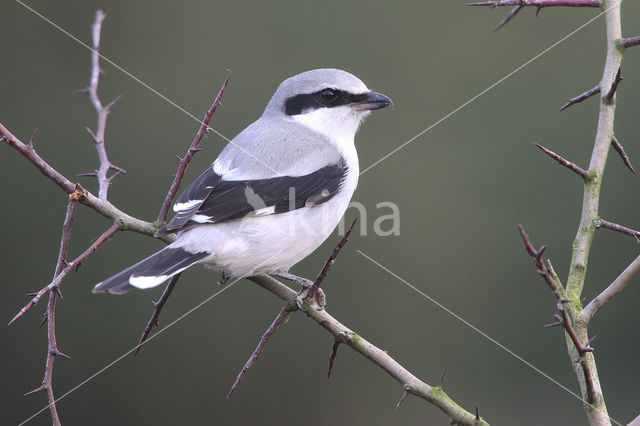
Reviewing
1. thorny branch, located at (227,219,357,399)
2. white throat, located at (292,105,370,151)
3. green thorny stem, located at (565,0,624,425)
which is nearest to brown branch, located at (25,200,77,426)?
thorny branch, located at (227,219,357,399)

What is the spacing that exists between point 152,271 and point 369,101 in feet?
5.71

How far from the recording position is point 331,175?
Answer: 368cm

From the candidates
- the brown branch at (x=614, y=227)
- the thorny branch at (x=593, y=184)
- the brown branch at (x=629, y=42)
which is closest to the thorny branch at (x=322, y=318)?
the thorny branch at (x=593, y=184)

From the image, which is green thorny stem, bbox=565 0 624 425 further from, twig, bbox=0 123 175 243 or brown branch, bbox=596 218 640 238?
twig, bbox=0 123 175 243

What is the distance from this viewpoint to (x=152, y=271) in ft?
9.32

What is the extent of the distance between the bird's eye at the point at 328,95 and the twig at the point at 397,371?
4.87 ft

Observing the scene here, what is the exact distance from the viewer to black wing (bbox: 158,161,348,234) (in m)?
3.23

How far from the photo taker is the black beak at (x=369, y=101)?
396 cm

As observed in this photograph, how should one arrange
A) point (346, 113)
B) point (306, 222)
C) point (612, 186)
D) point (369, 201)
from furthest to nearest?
point (369, 201) < point (612, 186) < point (346, 113) < point (306, 222)

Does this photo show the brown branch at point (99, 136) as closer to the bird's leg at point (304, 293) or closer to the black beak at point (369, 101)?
the bird's leg at point (304, 293)

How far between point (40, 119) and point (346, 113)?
388 centimetres

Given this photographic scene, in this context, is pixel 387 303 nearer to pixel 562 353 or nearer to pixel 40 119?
pixel 562 353

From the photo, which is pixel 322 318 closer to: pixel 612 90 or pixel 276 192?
pixel 276 192

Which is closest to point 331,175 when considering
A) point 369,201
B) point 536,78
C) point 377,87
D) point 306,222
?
point 306,222
